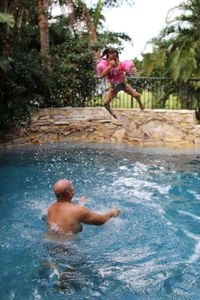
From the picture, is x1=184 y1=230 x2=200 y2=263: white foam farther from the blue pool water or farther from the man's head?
the man's head

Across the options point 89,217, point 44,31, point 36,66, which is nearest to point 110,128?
point 36,66

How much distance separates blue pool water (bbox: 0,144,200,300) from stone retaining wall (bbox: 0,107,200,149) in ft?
6.29

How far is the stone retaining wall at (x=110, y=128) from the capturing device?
1227 centimetres

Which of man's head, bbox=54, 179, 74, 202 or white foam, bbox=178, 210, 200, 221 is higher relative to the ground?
man's head, bbox=54, 179, 74, 202

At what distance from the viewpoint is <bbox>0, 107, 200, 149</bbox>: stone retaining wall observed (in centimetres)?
1227

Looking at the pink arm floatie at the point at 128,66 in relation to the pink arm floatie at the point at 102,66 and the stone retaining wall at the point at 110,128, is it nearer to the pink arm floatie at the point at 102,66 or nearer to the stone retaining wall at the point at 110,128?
the pink arm floatie at the point at 102,66

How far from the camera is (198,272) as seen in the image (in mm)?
4906

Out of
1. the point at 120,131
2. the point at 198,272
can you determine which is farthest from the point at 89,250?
the point at 120,131

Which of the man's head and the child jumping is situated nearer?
the man's head

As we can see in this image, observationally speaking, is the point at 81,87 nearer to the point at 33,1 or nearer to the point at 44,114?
the point at 44,114

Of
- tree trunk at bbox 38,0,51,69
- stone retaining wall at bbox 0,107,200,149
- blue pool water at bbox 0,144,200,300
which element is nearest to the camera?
blue pool water at bbox 0,144,200,300

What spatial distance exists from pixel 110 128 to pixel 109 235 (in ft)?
24.3

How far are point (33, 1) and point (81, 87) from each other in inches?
130

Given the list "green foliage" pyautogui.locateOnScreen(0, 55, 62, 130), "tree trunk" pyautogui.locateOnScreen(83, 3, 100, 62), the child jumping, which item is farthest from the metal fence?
the child jumping
